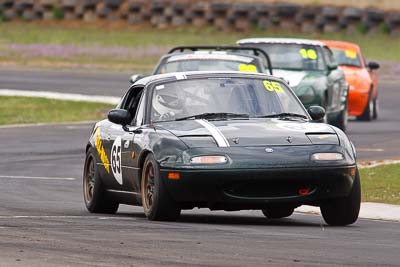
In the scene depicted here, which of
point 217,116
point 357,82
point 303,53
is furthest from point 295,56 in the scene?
point 217,116

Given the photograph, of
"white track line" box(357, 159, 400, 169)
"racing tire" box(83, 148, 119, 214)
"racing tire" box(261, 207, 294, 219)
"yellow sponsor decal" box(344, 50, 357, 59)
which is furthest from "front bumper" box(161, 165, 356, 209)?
"yellow sponsor decal" box(344, 50, 357, 59)

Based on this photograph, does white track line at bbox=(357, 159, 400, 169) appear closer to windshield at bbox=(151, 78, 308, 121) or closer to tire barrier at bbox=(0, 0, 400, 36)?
windshield at bbox=(151, 78, 308, 121)

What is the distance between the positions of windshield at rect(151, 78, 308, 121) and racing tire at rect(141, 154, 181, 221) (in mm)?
754

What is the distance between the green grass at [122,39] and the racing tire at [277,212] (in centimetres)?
3341

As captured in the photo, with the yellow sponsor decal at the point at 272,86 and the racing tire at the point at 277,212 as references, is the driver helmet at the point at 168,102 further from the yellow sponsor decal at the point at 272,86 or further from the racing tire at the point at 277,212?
the racing tire at the point at 277,212

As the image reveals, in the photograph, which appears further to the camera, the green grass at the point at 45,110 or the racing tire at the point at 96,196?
the green grass at the point at 45,110

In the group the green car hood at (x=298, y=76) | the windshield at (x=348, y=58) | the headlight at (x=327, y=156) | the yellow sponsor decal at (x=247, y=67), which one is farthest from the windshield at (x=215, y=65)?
the headlight at (x=327, y=156)

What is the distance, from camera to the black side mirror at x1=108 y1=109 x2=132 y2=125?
518 inches

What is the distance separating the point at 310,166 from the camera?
1178 cm

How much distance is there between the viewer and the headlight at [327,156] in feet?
38.8

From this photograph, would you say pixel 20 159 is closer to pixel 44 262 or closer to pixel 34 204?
pixel 34 204

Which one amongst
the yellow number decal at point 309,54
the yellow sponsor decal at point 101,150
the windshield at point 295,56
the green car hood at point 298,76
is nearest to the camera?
the yellow sponsor decal at point 101,150

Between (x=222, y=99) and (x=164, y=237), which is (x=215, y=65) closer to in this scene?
(x=222, y=99)

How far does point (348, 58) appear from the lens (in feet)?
101
